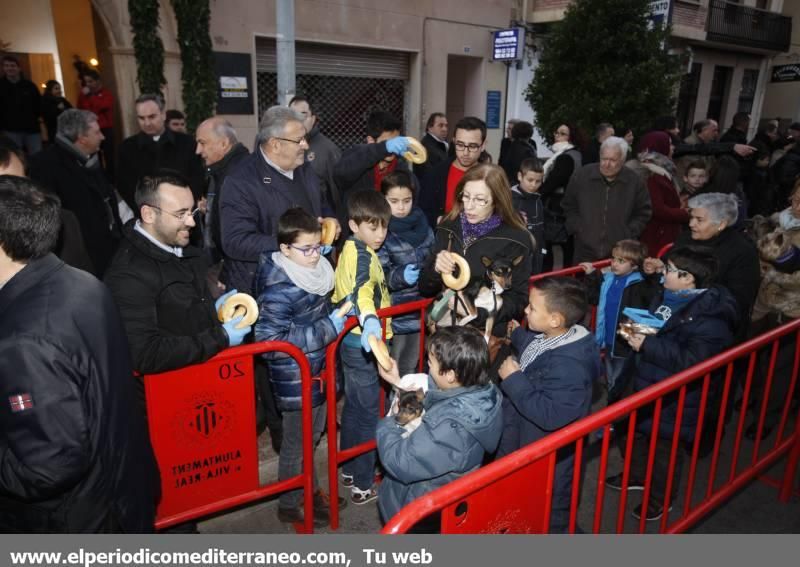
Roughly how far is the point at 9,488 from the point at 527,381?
79.5 inches

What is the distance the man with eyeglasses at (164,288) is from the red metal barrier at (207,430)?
0.14m

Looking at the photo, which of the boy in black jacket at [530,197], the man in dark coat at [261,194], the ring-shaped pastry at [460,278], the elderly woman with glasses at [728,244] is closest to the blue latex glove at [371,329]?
the ring-shaped pastry at [460,278]

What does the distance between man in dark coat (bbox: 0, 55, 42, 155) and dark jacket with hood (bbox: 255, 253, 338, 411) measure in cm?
814

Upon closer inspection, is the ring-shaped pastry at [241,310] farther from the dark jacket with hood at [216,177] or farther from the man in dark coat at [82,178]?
the man in dark coat at [82,178]

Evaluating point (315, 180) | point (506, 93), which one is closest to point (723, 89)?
point (506, 93)

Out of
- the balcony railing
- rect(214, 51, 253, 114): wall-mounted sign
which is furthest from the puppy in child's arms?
the balcony railing

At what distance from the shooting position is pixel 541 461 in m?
2.12

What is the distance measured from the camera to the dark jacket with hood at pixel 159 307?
2.36 meters

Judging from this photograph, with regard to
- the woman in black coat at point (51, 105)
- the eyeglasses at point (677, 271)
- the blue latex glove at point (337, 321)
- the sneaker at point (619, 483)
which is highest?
the woman in black coat at point (51, 105)

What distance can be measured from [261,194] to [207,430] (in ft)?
5.06

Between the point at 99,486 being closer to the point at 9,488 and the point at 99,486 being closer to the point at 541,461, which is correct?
the point at 9,488

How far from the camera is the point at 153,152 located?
5.84m

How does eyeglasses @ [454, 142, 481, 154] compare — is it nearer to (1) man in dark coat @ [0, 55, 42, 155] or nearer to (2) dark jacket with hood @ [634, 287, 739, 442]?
(2) dark jacket with hood @ [634, 287, 739, 442]

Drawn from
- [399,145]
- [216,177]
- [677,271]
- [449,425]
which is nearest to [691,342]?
[677,271]
